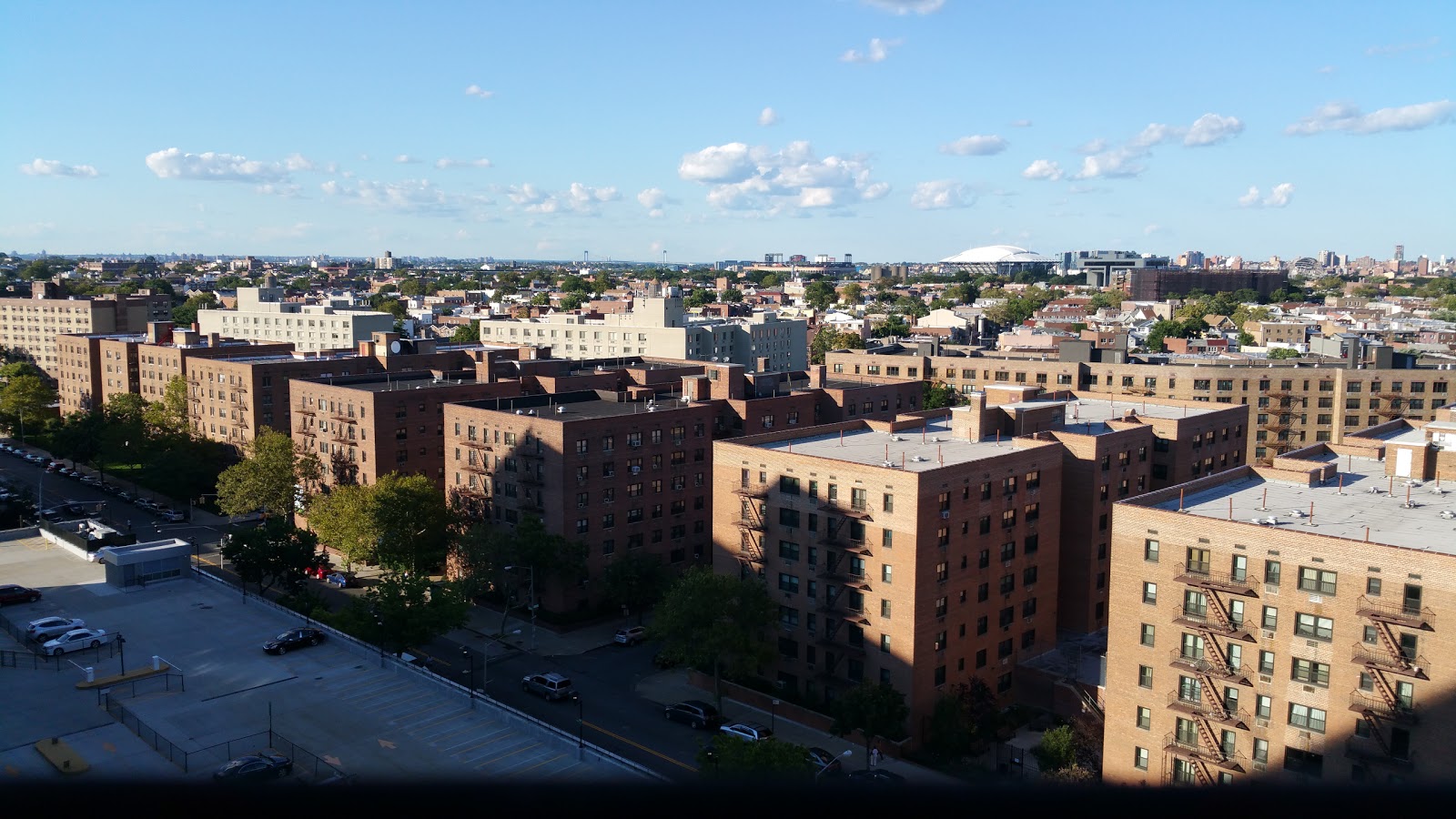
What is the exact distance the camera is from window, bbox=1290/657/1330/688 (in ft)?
116

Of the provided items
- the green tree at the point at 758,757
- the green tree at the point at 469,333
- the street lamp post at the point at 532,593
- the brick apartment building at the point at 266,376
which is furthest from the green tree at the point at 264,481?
the green tree at the point at 469,333

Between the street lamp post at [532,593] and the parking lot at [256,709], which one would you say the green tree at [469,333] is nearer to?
the street lamp post at [532,593]

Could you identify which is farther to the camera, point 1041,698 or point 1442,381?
point 1442,381

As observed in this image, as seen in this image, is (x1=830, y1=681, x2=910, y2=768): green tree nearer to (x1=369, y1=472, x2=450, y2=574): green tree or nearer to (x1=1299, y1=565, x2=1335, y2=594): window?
(x1=1299, y1=565, x2=1335, y2=594): window

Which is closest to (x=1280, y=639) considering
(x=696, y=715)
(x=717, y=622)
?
(x=717, y=622)

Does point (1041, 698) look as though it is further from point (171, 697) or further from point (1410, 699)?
point (171, 697)

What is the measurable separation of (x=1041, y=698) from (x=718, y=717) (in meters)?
14.8

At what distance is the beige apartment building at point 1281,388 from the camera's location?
8831 centimetres

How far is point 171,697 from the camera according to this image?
40.8 metres

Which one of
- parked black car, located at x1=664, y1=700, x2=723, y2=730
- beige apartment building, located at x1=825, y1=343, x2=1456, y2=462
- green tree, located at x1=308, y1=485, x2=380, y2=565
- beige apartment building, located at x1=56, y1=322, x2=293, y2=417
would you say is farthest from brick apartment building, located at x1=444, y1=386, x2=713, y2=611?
beige apartment building, located at x1=56, y1=322, x2=293, y2=417

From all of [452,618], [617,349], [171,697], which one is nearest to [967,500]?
[452,618]

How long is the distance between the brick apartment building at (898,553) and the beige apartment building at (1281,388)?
37.4m

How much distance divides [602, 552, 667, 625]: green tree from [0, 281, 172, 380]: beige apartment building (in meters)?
101

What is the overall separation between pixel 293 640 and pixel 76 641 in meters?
8.16
